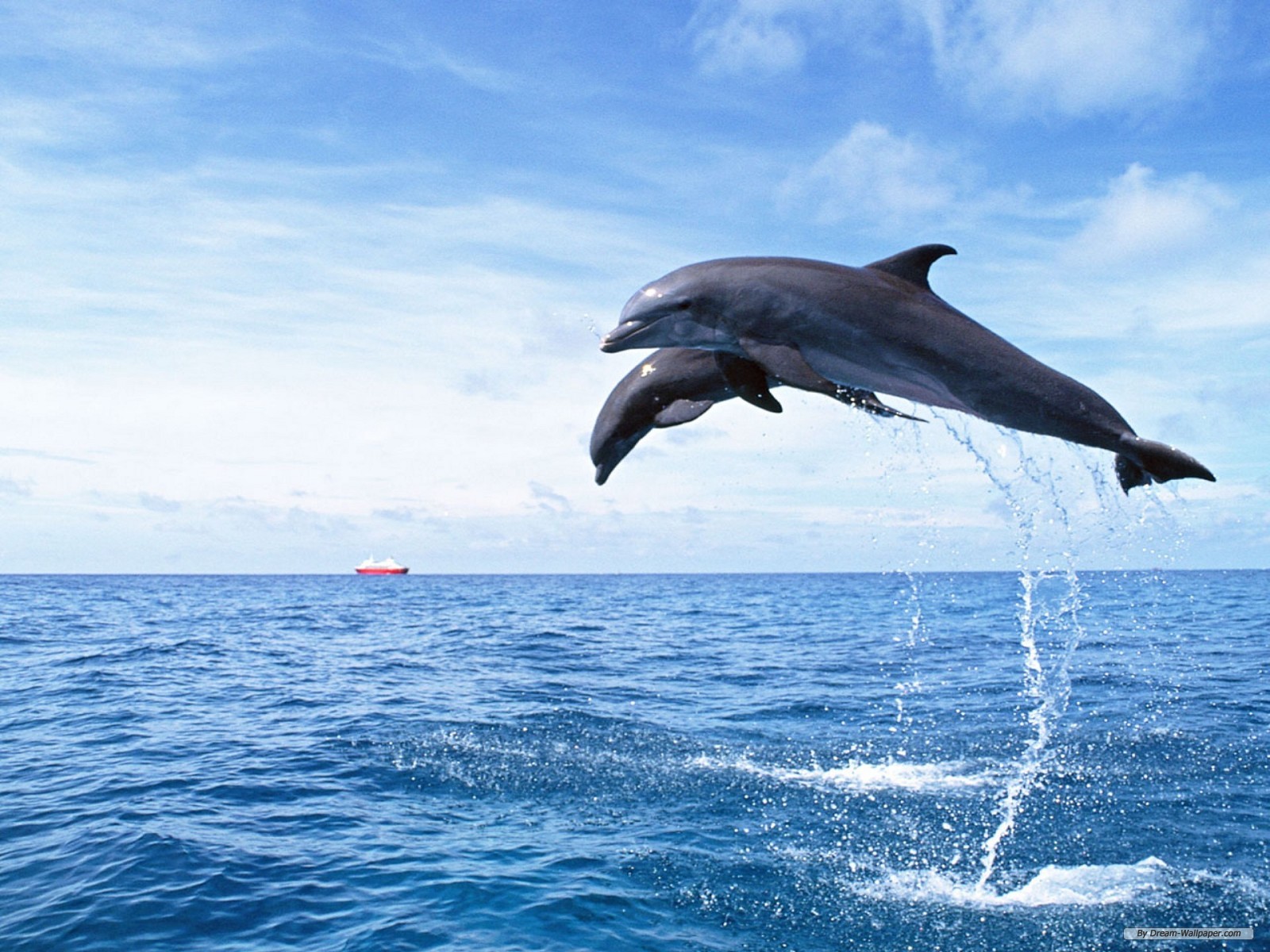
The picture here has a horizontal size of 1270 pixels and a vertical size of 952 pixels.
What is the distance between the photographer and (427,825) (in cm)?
1415

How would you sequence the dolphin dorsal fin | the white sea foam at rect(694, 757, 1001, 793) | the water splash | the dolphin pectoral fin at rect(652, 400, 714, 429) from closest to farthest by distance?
the dolphin dorsal fin < the dolphin pectoral fin at rect(652, 400, 714, 429) < the water splash < the white sea foam at rect(694, 757, 1001, 793)

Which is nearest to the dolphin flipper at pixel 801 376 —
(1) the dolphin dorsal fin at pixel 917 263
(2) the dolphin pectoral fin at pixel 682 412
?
(1) the dolphin dorsal fin at pixel 917 263

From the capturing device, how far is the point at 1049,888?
11.8 metres

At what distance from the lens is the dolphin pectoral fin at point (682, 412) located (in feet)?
23.4

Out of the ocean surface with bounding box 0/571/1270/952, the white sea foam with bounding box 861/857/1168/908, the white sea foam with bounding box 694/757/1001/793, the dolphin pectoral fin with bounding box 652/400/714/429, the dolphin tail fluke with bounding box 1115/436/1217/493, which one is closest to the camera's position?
the dolphin tail fluke with bounding box 1115/436/1217/493

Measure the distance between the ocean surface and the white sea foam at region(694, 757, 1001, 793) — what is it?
3.6 inches

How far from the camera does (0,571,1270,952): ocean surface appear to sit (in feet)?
36.0

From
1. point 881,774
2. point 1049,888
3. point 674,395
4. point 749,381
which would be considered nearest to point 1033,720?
point 881,774

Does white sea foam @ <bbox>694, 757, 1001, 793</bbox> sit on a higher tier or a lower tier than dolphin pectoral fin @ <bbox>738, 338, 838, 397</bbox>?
lower

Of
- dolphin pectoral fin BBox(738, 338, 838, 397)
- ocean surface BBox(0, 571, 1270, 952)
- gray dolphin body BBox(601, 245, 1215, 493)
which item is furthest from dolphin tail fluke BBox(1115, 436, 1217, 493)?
ocean surface BBox(0, 571, 1270, 952)

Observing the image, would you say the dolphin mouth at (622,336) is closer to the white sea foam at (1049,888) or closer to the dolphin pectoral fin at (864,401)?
the dolphin pectoral fin at (864,401)

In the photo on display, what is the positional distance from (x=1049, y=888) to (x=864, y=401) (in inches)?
337

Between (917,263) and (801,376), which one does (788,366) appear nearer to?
(801,376)

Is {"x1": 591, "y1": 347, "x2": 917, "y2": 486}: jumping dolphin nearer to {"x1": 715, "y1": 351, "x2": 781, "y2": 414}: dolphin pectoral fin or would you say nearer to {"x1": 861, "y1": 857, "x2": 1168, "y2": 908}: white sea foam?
{"x1": 715, "y1": 351, "x2": 781, "y2": 414}: dolphin pectoral fin
